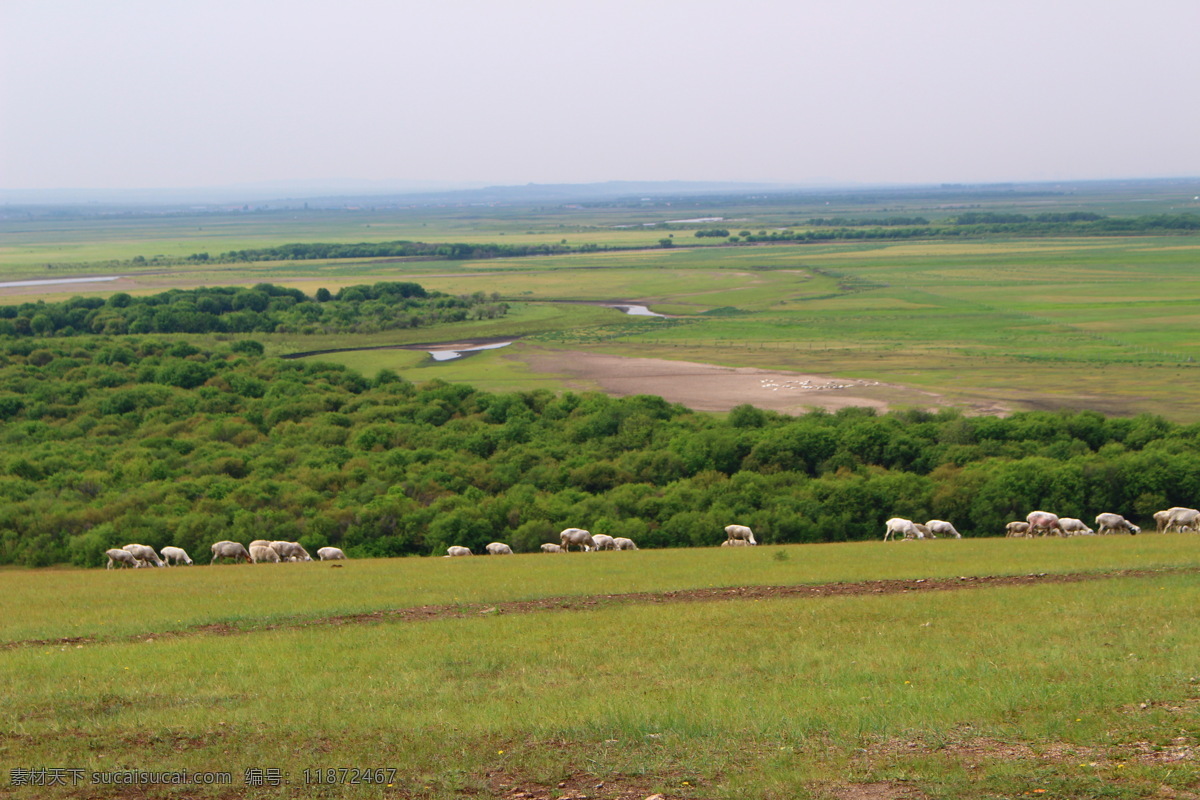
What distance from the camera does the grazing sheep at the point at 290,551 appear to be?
3133 cm

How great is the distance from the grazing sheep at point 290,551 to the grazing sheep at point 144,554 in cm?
333

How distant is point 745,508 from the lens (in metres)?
36.0

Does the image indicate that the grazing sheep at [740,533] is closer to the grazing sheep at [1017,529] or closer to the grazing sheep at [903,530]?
the grazing sheep at [903,530]

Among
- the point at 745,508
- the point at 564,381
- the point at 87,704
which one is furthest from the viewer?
the point at 564,381

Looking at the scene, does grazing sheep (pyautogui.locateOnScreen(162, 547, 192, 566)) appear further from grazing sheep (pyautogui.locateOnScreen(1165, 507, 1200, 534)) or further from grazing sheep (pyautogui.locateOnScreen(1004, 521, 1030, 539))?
grazing sheep (pyautogui.locateOnScreen(1165, 507, 1200, 534))

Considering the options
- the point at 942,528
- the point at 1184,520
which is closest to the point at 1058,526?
the point at 942,528

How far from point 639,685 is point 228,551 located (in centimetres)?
2172

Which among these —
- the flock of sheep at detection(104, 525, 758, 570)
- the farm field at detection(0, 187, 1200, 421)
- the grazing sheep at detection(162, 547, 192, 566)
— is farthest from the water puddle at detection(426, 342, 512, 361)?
the grazing sheep at detection(162, 547, 192, 566)

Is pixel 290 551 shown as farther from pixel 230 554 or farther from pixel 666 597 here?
pixel 666 597

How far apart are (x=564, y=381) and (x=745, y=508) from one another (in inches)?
1445

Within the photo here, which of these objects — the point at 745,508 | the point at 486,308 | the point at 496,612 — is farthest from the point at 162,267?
the point at 496,612

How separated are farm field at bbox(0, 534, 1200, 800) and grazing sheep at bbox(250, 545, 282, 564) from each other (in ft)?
28.8

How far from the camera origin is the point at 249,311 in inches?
4141

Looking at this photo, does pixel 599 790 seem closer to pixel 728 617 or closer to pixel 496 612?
pixel 728 617
